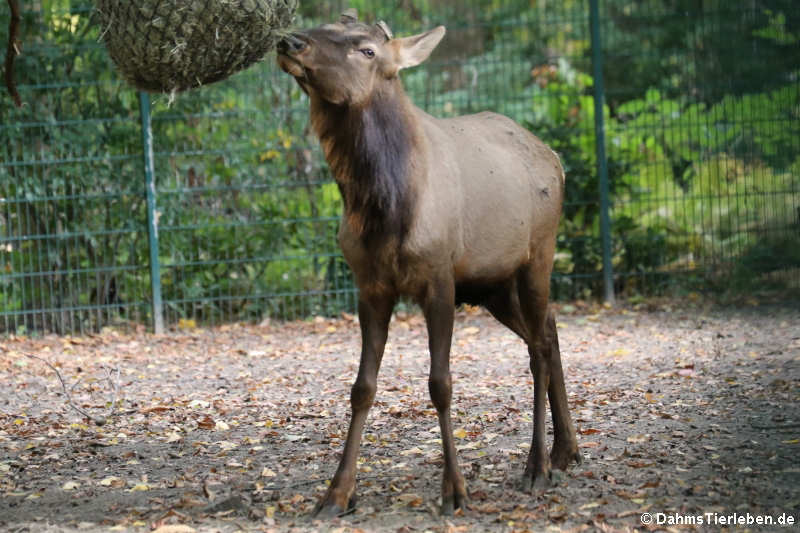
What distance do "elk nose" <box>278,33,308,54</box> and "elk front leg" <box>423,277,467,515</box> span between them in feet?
3.98

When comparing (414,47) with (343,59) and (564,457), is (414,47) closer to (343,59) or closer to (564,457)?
(343,59)

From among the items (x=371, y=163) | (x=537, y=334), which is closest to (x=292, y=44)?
(x=371, y=163)

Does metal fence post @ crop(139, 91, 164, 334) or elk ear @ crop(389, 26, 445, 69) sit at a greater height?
elk ear @ crop(389, 26, 445, 69)

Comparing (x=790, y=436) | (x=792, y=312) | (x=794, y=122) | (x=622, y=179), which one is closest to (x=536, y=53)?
(x=622, y=179)

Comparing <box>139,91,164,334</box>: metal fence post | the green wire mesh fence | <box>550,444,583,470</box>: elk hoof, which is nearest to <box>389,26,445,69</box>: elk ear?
<box>550,444,583,470</box>: elk hoof

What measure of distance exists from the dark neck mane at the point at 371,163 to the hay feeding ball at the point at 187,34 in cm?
43

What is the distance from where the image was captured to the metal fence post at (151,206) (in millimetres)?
10328

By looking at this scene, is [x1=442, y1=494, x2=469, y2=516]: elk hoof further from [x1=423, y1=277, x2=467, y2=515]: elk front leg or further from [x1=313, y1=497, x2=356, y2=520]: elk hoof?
[x1=313, y1=497, x2=356, y2=520]: elk hoof

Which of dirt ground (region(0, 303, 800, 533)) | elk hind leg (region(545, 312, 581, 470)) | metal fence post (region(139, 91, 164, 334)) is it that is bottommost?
dirt ground (region(0, 303, 800, 533))

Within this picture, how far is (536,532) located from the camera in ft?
14.1

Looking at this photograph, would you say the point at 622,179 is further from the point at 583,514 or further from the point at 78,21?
the point at 583,514

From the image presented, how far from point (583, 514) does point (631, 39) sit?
7527mm

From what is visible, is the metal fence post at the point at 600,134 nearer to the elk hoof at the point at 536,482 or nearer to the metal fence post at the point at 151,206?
the metal fence post at the point at 151,206

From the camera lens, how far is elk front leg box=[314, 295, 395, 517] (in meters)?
4.70
